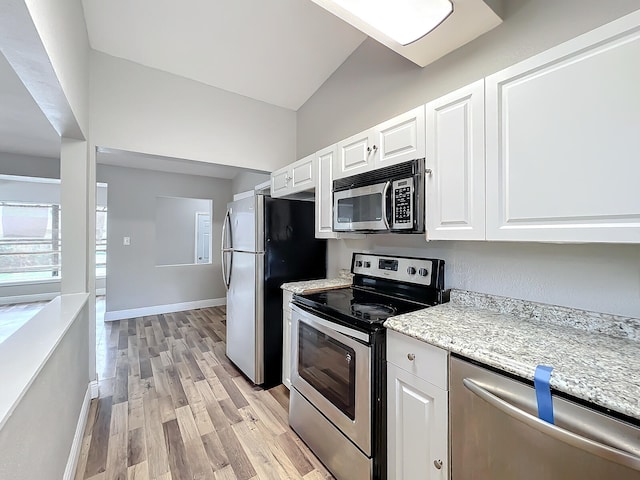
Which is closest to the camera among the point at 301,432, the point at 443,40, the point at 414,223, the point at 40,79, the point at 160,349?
the point at 40,79

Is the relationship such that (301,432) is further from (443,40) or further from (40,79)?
(443,40)

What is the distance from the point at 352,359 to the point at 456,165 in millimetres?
1099

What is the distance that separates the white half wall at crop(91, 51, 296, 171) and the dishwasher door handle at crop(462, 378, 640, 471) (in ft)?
9.03

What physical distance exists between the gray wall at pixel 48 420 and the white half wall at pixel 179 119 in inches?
61.8

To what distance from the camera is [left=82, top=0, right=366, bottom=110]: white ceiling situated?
2029 mm

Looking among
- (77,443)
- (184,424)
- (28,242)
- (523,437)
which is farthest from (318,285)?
(28,242)

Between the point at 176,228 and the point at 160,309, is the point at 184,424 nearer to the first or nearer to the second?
the point at 160,309

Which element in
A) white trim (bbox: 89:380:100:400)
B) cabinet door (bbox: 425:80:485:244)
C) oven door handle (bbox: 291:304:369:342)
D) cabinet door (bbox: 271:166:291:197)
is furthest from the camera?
cabinet door (bbox: 271:166:291:197)

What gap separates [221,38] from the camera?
2293 millimetres

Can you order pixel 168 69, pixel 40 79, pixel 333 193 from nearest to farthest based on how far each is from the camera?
pixel 40 79, pixel 333 193, pixel 168 69

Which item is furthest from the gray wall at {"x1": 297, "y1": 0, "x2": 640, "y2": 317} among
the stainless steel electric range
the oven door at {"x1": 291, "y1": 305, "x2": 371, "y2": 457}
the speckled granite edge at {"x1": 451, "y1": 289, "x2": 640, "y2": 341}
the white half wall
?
the white half wall

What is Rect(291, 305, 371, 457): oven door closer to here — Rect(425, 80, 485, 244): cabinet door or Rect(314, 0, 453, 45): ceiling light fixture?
Rect(425, 80, 485, 244): cabinet door

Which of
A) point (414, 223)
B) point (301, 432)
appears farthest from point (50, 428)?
point (414, 223)

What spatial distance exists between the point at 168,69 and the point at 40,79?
1511 millimetres
